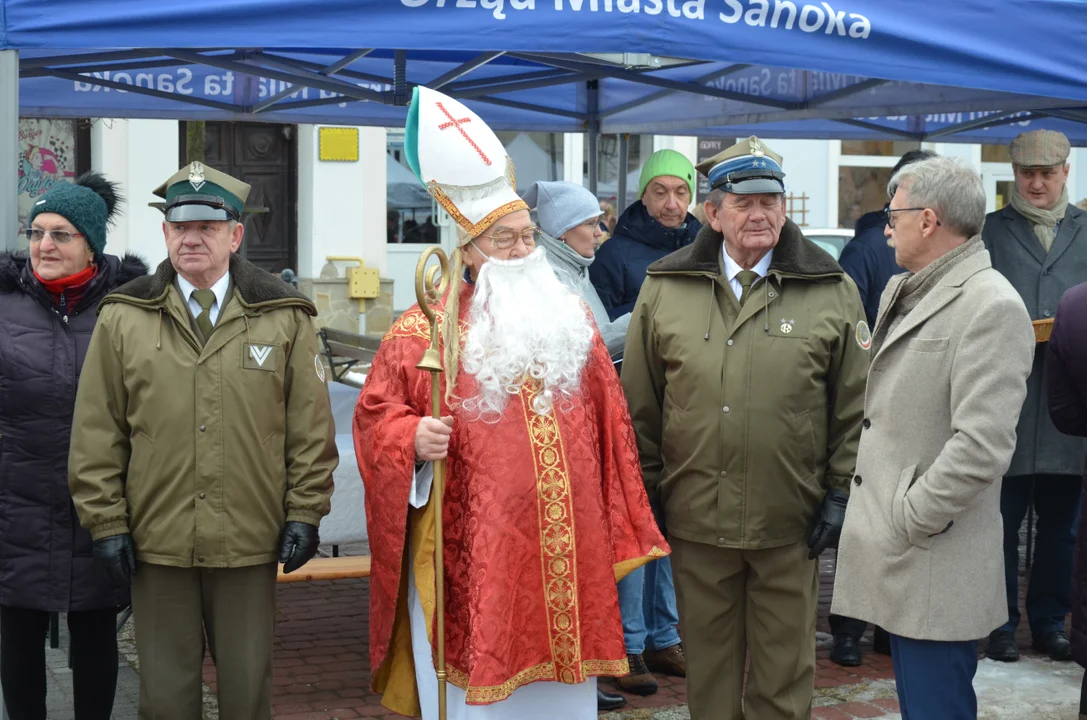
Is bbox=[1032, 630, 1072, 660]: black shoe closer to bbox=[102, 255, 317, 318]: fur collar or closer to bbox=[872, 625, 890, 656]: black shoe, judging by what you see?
bbox=[872, 625, 890, 656]: black shoe

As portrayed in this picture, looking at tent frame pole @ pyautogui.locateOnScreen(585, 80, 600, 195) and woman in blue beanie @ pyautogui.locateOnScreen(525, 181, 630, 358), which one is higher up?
tent frame pole @ pyautogui.locateOnScreen(585, 80, 600, 195)

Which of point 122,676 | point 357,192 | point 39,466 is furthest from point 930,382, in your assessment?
point 357,192

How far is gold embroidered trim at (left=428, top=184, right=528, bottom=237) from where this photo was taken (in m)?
3.68

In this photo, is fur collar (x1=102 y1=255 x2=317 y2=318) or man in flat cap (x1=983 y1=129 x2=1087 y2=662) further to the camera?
man in flat cap (x1=983 y1=129 x2=1087 y2=662)

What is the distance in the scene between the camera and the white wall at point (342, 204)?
14500mm

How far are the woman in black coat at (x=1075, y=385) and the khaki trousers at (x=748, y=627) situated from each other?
2.75 feet

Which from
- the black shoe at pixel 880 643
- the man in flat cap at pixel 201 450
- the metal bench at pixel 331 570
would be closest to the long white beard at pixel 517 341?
the man in flat cap at pixel 201 450

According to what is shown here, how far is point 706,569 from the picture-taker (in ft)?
13.5

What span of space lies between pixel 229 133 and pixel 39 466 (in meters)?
11.1

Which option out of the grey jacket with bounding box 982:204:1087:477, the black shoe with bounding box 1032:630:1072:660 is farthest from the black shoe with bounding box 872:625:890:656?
the grey jacket with bounding box 982:204:1087:477

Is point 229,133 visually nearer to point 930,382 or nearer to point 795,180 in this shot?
point 795,180

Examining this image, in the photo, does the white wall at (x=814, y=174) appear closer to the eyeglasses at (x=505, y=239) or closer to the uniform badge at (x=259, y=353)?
the eyeglasses at (x=505, y=239)

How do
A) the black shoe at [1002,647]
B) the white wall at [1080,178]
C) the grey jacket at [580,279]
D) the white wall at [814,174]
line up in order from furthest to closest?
1. the white wall at [1080,178]
2. the white wall at [814,174]
3. the black shoe at [1002,647]
4. the grey jacket at [580,279]

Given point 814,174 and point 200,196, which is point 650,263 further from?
point 814,174
